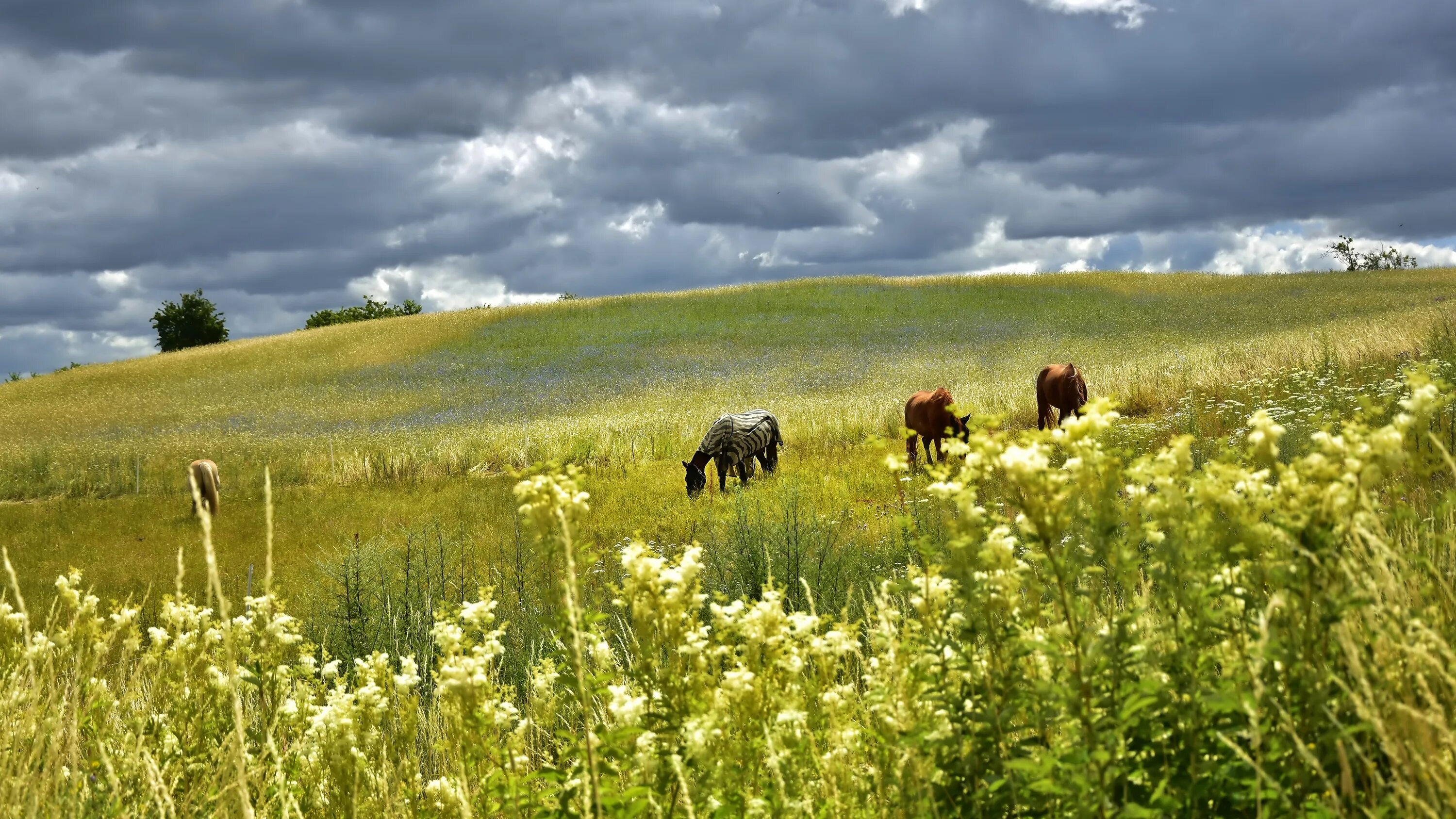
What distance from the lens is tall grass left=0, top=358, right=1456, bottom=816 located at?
2.24 meters

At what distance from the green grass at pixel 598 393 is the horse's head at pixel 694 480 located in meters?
0.35

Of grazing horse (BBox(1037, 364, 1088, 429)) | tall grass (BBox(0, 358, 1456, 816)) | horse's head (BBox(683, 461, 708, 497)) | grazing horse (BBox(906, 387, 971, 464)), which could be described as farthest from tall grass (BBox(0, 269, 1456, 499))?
tall grass (BBox(0, 358, 1456, 816))

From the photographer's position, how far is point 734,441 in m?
13.5

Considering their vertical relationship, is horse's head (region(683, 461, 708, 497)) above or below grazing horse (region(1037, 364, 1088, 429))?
below

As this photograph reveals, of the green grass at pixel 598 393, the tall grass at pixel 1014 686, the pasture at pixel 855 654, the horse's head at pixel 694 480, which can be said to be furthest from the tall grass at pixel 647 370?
the tall grass at pixel 1014 686

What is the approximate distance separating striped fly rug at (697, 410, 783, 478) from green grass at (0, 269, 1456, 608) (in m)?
0.88

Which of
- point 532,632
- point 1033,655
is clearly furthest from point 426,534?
point 1033,655

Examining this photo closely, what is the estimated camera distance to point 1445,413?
9.55m

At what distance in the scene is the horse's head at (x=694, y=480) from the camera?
13531mm

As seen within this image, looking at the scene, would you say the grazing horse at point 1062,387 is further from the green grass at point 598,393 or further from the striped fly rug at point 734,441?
the striped fly rug at point 734,441

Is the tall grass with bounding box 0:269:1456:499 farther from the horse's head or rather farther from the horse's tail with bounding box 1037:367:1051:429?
the horse's head

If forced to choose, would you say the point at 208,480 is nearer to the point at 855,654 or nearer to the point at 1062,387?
the point at 1062,387

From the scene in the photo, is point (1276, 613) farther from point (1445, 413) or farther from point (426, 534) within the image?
point (1445, 413)

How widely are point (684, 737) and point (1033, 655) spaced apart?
54.2 inches
